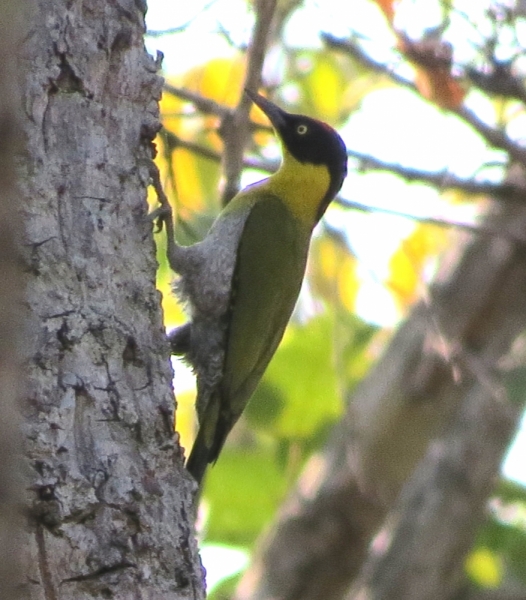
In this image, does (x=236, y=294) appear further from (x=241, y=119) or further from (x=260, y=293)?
(x=241, y=119)

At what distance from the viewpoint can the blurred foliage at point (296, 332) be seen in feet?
16.9

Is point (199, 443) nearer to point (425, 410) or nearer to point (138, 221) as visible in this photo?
point (138, 221)

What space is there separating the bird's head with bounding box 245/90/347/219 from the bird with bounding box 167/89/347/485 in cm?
16

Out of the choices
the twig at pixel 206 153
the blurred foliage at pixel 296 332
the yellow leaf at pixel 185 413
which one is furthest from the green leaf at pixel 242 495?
the twig at pixel 206 153

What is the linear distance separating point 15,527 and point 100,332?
157 centimetres

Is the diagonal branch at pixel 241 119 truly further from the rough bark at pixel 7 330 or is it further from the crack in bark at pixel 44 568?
the rough bark at pixel 7 330

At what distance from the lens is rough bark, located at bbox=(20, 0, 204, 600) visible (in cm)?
189

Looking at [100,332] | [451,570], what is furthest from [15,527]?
[451,570]

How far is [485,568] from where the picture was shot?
252 inches

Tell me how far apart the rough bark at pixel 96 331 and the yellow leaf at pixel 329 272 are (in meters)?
2.71

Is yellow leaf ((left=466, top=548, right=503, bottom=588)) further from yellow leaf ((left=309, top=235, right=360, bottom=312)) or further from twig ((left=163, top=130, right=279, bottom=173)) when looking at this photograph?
twig ((left=163, top=130, right=279, bottom=173))

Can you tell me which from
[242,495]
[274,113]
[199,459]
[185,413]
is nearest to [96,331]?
[199,459]

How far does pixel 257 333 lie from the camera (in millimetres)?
3729

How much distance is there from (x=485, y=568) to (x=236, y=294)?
134 inches
